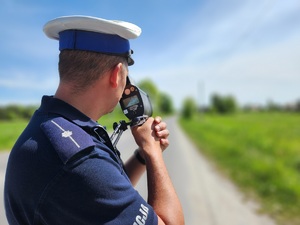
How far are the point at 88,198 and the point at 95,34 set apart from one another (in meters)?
0.62

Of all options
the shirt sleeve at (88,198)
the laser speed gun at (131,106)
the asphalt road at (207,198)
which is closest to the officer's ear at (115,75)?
the laser speed gun at (131,106)

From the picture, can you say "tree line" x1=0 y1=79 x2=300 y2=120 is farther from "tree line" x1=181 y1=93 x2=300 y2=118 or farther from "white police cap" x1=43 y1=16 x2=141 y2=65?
"white police cap" x1=43 y1=16 x2=141 y2=65

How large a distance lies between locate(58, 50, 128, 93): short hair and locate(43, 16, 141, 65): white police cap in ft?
0.07

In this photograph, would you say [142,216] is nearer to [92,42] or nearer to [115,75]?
[115,75]

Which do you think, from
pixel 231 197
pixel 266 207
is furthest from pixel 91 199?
pixel 231 197

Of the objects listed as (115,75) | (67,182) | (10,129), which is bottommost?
(10,129)

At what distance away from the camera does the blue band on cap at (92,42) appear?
4.23ft

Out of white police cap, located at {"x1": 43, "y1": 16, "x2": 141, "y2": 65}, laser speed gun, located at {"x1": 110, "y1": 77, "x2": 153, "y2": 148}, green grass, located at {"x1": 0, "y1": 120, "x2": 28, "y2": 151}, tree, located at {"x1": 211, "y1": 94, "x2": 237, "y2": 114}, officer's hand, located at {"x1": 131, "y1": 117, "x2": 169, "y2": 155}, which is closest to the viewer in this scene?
white police cap, located at {"x1": 43, "y1": 16, "x2": 141, "y2": 65}

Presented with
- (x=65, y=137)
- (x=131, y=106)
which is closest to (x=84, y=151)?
(x=65, y=137)

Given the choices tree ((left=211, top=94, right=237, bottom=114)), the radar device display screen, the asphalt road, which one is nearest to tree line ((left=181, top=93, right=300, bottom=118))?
tree ((left=211, top=94, right=237, bottom=114))

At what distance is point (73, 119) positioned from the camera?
1260mm

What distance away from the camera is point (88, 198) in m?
1.11

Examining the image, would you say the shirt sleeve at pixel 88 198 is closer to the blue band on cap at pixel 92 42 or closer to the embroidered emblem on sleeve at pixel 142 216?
the embroidered emblem on sleeve at pixel 142 216

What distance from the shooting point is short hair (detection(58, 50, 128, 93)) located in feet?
4.24
